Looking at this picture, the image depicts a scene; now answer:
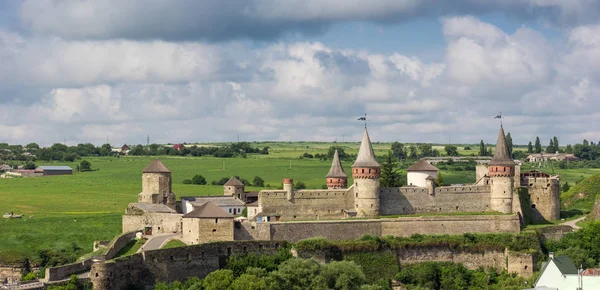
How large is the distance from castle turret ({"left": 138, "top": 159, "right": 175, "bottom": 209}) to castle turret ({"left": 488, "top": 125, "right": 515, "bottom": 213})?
71.1ft

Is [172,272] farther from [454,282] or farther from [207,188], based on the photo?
[207,188]

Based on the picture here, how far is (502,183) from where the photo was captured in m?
67.9

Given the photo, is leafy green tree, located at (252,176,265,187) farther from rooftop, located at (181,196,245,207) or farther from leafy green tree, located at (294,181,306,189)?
rooftop, located at (181,196,245,207)

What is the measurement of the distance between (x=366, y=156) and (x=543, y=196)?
13.2 m

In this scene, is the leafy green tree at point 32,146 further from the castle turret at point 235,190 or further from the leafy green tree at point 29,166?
the castle turret at point 235,190

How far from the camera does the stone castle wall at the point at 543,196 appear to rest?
6981 centimetres

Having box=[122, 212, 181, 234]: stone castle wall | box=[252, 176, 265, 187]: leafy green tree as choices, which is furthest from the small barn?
box=[122, 212, 181, 234]: stone castle wall

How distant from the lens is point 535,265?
63.0 m

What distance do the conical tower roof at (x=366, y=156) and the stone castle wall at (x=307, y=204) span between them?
1.97 meters

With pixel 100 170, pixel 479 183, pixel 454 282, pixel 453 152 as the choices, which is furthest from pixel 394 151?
pixel 454 282

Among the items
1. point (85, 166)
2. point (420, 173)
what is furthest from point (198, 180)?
point (420, 173)

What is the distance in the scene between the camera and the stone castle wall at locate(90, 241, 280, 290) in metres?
53.9

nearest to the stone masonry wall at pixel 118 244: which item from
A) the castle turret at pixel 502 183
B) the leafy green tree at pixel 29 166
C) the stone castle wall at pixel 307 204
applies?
the stone castle wall at pixel 307 204

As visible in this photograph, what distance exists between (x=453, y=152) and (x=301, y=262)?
10775 centimetres
